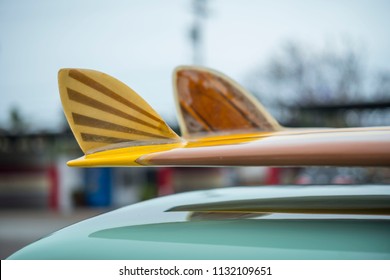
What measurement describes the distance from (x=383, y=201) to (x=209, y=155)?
50cm

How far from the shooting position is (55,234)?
4.07 ft

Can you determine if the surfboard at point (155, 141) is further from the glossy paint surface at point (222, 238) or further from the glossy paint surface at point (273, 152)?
the glossy paint surface at point (222, 238)

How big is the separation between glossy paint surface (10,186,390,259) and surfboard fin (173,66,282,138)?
653 mm

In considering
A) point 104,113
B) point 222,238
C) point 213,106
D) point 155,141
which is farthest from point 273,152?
point 213,106

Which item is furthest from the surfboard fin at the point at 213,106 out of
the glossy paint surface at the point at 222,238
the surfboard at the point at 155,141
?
the glossy paint surface at the point at 222,238

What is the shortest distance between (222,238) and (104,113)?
53 centimetres

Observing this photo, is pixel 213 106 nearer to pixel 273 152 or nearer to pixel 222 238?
pixel 273 152

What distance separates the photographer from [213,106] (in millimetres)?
1968

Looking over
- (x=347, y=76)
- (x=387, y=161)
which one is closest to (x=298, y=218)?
(x=387, y=161)

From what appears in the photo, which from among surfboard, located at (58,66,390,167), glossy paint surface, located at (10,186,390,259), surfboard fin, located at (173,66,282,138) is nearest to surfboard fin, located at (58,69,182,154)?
surfboard, located at (58,66,390,167)

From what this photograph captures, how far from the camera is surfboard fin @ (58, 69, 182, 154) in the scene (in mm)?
1349

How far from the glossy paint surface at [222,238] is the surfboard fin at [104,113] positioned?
0.23m

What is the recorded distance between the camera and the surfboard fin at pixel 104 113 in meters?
1.35
